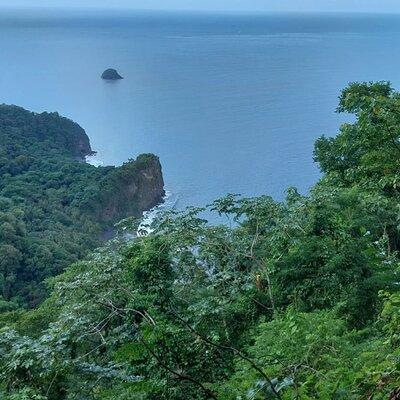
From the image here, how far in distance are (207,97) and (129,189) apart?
2890 cm

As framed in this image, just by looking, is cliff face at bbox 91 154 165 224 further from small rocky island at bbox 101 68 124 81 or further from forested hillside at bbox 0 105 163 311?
small rocky island at bbox 101 68 124 81

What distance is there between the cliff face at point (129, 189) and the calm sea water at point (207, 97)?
61.8 inches

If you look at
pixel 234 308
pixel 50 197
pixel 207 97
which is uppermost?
pixel 234 308

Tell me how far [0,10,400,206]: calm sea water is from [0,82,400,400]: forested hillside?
25.1 metres

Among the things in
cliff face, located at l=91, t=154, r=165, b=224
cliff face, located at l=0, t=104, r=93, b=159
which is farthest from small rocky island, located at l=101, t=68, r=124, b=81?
cliff face, located at l=91, t=154, r=165, b=224

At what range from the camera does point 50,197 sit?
1431 inches

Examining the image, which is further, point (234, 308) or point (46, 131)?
point (46, 131)

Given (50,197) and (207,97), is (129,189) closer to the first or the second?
(50,197)

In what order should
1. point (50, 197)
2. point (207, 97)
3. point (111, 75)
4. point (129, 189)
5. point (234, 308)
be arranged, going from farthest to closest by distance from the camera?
1. point (111, 75)
2. point (207, 97)
3. point (129, 189)
4. point (50, 197)
5. point (234, 308)

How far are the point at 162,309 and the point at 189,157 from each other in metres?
38.0

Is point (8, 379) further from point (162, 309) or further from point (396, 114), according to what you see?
point (396, 114)

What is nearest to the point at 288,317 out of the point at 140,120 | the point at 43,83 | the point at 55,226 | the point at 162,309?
the point at 162,309

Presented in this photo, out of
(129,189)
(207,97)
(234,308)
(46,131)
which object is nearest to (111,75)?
(207,97)

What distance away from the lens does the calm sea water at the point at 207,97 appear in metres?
39.0
